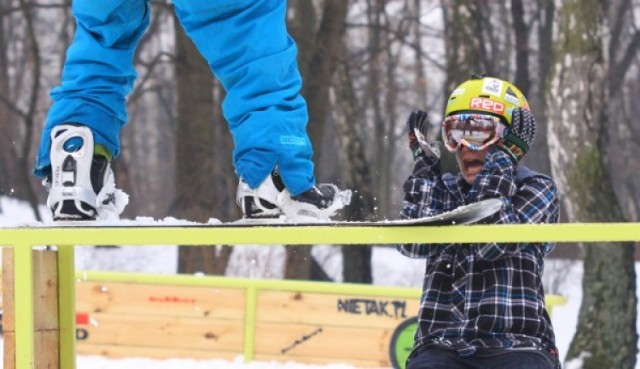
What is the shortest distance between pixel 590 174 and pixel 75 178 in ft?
20.0

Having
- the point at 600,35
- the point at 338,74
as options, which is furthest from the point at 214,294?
the point at 338,74

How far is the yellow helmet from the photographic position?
3.17m

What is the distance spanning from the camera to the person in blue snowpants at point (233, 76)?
294 cm

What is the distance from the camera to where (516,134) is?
312 centimetres

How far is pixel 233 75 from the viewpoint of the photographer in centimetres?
299

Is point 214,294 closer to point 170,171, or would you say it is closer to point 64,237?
point 64,237

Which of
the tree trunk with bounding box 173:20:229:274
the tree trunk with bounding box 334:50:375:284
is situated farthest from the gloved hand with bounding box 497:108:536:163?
the tree trunk with bounding box 334:50:375:284

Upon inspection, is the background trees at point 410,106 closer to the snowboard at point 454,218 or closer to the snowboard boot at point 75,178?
the snowboard boot at point 75,178

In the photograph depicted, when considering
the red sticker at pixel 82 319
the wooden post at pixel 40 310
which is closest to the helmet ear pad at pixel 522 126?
the wooden post at pixel 40 310

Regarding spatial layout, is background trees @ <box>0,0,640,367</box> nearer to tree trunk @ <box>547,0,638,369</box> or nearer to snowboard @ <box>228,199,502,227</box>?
tree trunk @ <box>547,0,638,369</box>

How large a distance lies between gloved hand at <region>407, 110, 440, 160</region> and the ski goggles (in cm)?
5

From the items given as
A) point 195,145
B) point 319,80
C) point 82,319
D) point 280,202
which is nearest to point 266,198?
point 280,202

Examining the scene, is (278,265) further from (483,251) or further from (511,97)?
(483,251)

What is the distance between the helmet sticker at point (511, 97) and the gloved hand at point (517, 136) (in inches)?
2.3
